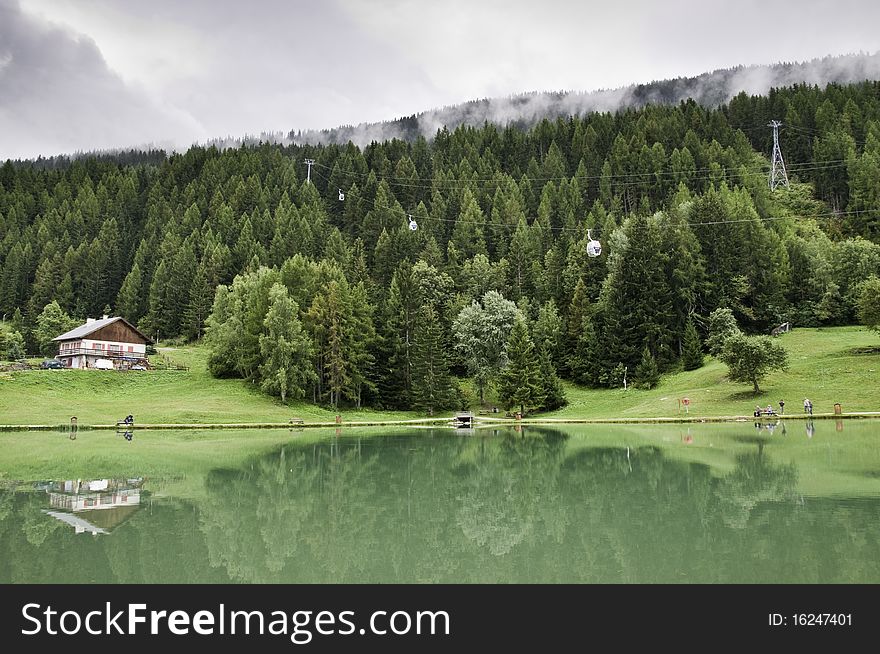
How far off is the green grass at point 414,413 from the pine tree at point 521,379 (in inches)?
108

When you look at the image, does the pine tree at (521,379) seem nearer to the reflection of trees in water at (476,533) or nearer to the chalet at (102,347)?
the reflection of trees in water at (476,533)

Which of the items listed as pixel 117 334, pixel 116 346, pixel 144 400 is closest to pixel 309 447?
pixel 144 400

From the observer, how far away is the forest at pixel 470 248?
7231 cm

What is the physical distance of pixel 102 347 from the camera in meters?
86.7

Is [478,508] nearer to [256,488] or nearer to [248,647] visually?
[256,488]

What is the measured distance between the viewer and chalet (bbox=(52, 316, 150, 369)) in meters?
84.7

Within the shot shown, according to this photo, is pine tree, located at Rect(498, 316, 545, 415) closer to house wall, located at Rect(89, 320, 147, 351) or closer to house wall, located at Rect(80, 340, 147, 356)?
house wall, located at Rect(80, 340, 147, 356)

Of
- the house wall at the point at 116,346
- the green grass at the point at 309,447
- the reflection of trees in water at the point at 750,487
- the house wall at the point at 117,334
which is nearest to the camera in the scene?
the reflection of trees in water at the point at 750,487

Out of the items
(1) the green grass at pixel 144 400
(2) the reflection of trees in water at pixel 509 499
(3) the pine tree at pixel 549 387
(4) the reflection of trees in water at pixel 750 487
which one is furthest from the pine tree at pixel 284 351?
(4) the reflection of trees in water at pixel 750 487

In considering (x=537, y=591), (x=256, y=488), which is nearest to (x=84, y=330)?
(x=256, y=488)

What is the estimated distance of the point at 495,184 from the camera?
133 m

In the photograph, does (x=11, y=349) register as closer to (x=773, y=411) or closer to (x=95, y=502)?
(x=95, y=502)

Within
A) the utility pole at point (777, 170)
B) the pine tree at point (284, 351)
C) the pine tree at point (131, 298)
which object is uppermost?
the utility pole at point (777, 170)

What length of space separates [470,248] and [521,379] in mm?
54985
